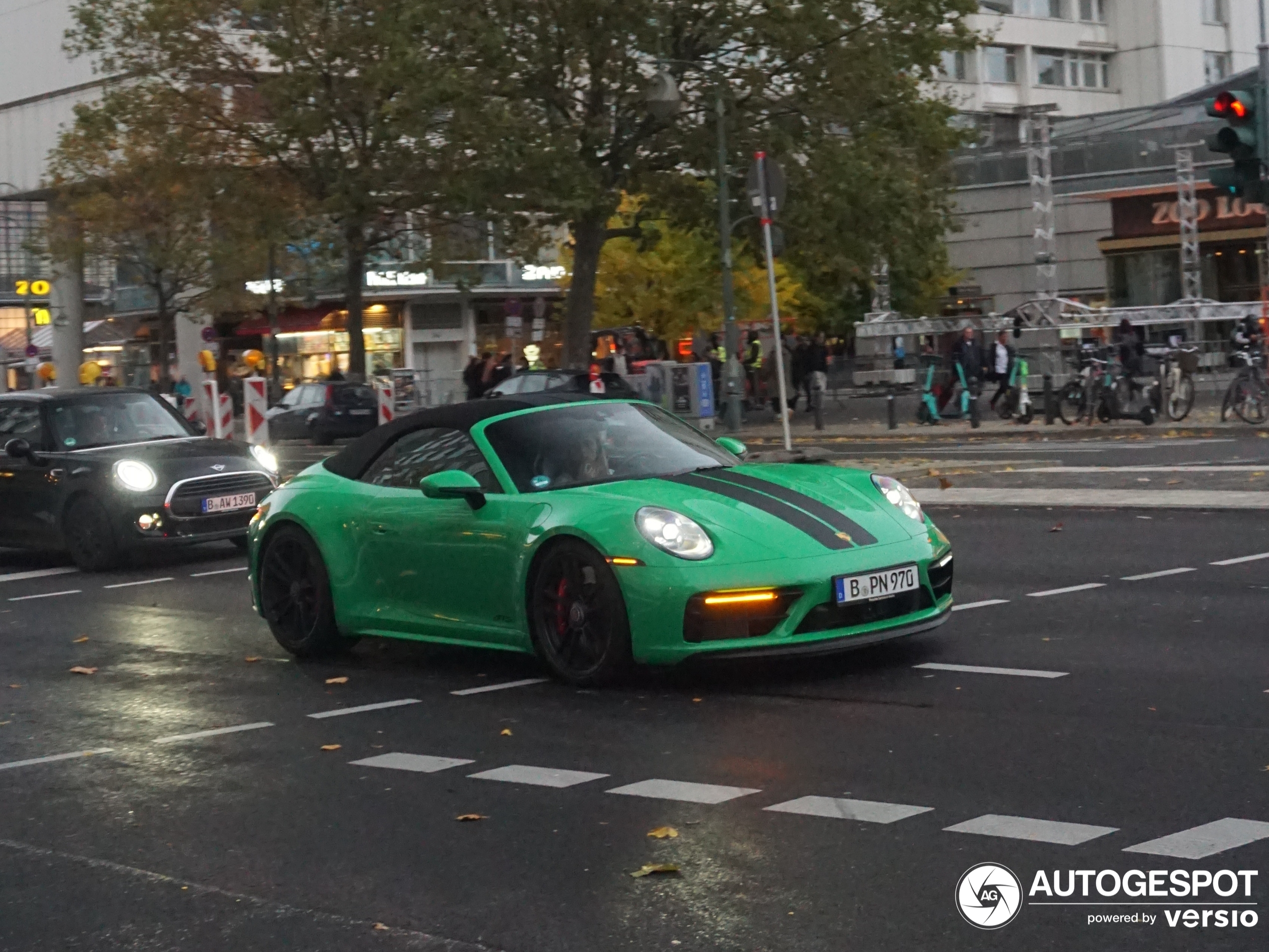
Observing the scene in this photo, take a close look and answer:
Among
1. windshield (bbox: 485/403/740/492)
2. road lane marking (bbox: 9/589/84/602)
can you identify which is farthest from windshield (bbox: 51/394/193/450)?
windshield (bbox: 485/403/740/492)

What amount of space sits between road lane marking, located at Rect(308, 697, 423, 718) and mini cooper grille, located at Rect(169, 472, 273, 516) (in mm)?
7062

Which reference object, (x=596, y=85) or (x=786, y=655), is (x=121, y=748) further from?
(x=596, y=85)

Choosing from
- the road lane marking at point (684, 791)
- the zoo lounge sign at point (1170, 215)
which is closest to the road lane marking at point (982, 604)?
the road lane marking at point (684, 791)

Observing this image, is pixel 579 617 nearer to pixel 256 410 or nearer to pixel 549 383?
pixel 256 410

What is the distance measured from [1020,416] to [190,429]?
17.4 metres

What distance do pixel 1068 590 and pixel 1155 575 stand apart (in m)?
0.71

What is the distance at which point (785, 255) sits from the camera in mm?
42594

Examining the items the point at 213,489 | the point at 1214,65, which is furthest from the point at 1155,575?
the point at 1214,65

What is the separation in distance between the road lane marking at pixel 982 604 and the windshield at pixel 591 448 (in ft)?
5.35

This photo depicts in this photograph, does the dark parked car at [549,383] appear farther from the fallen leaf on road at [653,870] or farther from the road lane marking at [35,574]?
the fallen leaf on road at [653,870]

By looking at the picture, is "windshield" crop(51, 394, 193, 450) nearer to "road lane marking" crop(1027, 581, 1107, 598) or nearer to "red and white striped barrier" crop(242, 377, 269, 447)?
"road lane marking" crop(1027, 581, 1107, 598)

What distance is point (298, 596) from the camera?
9961 mm

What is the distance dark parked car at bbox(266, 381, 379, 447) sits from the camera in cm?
4181

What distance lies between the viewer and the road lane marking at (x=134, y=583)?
14.2 m
